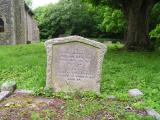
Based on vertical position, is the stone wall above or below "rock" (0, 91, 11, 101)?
above

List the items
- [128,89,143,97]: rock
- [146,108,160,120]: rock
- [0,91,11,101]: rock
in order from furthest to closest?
[128,89,143,97]: rock → [0,91,11,101]: rock → [146,108,160,120]: rock

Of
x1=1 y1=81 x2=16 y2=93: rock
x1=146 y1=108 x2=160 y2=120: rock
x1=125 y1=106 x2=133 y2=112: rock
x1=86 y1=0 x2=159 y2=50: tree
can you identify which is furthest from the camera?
x1=86 y1=0 x2=159 y2=50: tree

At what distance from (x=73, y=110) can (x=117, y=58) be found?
927 centimetres

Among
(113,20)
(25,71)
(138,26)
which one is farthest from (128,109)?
(113,20)

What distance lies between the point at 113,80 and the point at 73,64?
2.29m

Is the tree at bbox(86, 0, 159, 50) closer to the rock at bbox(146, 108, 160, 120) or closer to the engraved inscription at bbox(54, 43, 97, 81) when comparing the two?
the engraved inscription at bbox(54, 43, 97, 81)

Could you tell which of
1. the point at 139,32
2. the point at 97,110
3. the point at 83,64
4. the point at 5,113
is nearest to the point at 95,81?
the point at 83,64

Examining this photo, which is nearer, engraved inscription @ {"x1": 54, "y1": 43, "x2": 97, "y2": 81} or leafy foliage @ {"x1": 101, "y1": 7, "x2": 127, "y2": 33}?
engraved inscription @ {"x1": 54, "y1": 43, "x2": 97, "y2": 81}

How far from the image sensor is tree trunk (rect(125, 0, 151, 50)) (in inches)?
851

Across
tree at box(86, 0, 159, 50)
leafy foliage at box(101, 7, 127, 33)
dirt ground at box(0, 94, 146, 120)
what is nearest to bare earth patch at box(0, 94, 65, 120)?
dirt ground at box(0, 94, 146, 120)

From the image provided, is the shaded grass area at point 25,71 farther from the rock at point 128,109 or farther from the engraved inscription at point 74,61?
the rock at point 128,109

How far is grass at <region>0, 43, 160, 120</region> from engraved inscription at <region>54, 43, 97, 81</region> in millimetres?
692

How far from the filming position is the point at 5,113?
289 inches

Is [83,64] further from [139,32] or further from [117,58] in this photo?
[139,32]
